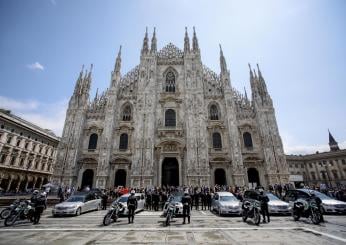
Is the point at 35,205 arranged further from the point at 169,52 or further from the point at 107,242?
the point at 169,52

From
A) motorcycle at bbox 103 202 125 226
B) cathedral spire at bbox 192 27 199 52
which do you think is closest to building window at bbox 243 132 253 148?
cathedral spire at bbox 192 27 199 52

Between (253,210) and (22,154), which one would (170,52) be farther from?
(22,154)

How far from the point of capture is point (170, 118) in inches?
993

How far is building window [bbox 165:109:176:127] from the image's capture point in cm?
2486

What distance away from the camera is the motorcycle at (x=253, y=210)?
7.97m

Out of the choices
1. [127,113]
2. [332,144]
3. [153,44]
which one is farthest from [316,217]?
[332,144]

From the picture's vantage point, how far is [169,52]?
98.3 ft

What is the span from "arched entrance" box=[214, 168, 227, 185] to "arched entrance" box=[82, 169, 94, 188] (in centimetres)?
1515

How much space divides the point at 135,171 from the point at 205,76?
1656 cm

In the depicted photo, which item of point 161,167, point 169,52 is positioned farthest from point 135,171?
point 169,52

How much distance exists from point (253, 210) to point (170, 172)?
15188mm

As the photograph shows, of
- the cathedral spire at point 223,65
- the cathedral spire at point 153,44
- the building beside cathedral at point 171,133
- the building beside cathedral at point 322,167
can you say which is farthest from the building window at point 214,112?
the building beside cathedral at point 322,167

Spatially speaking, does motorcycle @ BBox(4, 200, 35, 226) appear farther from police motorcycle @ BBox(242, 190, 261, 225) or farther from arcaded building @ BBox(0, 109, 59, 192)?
arcaded building @ BBox(0, 109, 59, 192)

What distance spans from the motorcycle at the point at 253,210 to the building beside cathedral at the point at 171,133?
12.2m
